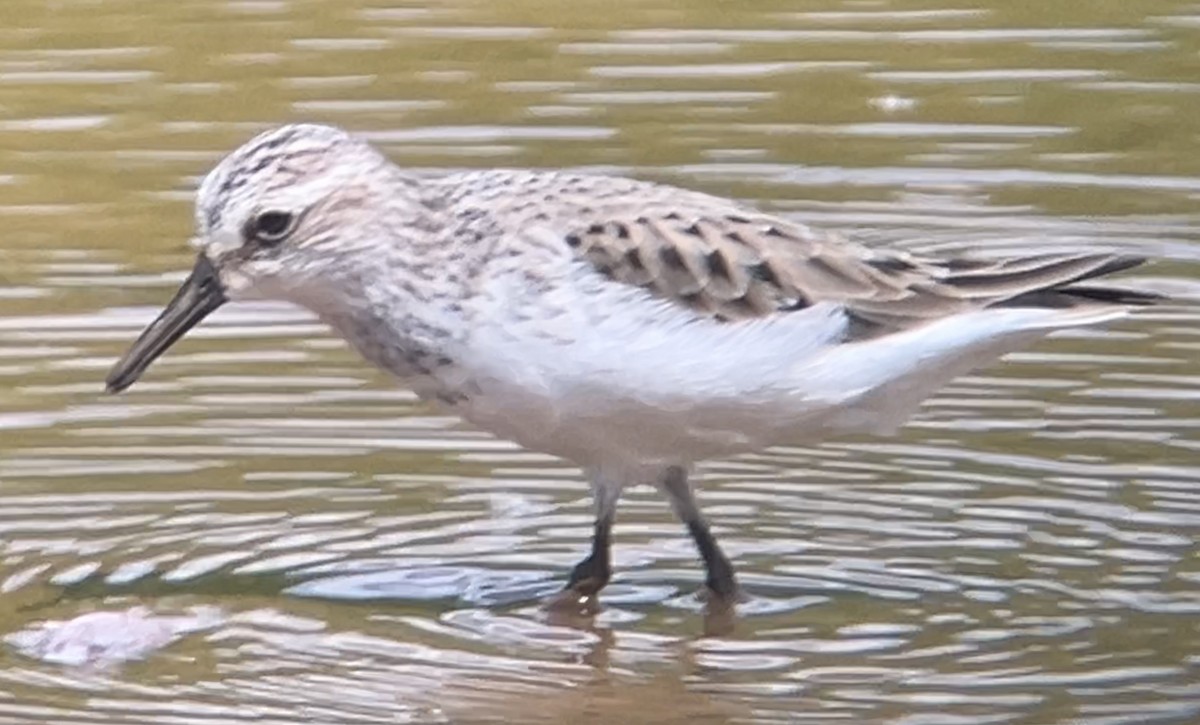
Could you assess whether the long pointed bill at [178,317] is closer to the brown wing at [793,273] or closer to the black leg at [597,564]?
the brown wing at [793,273]

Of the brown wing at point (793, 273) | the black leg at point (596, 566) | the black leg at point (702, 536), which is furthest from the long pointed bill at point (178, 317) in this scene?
the black leg at point (702, 536)

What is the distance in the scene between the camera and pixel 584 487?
26.9ft

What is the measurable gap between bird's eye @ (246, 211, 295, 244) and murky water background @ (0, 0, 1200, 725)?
2.99 feet

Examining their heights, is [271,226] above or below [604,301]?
above

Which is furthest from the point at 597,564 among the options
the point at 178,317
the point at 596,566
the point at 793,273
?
the point at 178,317

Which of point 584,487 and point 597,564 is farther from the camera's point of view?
point 584,487

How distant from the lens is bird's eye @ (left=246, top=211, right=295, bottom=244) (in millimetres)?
7059

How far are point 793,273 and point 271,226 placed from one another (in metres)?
1.18

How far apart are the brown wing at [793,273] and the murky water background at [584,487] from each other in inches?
26.9

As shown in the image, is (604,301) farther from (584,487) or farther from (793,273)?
(584,487)

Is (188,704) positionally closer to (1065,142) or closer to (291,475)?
(291,475)

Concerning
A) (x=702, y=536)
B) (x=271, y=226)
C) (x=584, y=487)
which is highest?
(x=271, y=226)

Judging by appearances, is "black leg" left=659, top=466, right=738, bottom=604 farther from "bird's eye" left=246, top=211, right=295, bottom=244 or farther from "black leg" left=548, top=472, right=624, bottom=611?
"bird's eye" left=246, top=211, right=295, bottom=244

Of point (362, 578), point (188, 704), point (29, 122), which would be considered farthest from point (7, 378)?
point (29, 122)
